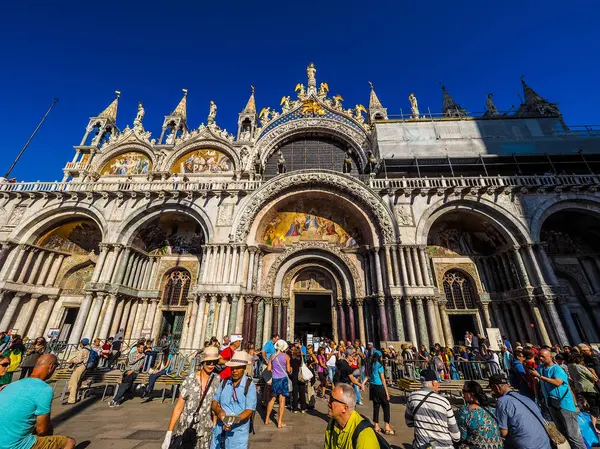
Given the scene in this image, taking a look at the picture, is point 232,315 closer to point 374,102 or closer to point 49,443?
point 49,443

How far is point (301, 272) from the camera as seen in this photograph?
16250mm

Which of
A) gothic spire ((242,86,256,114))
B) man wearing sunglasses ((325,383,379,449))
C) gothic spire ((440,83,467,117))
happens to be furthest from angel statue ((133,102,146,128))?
gothic spire ((440,83,467,117))

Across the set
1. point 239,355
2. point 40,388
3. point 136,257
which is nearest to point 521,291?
point 239,355

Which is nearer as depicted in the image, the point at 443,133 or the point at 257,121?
the point at 443,133

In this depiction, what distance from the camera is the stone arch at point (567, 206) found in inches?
573

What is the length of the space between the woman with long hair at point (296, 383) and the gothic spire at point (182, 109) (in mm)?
23260

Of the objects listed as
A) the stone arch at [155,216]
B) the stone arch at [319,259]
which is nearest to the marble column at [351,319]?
the stone arch at [319,259]

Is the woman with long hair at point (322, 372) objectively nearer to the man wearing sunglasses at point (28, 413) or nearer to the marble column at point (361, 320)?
the marble column at point (361, 320)

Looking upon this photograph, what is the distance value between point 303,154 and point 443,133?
1096 centimetres

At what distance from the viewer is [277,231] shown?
16641 millimetres

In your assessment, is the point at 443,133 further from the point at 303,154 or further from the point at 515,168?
the point at 303,154

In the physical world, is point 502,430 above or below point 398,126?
below

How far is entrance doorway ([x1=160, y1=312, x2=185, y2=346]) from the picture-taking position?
633 inches

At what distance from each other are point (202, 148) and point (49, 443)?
20890 mm
